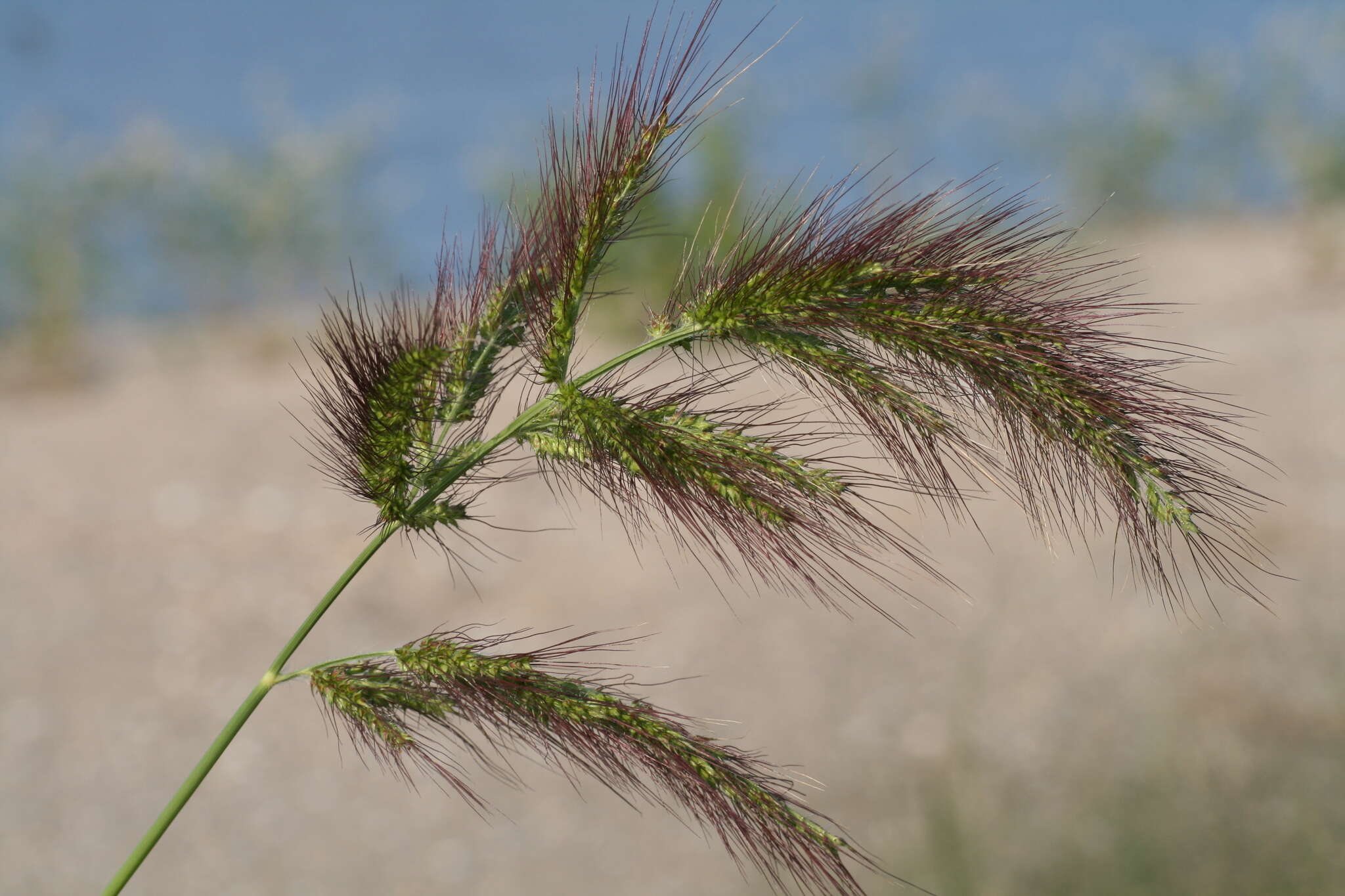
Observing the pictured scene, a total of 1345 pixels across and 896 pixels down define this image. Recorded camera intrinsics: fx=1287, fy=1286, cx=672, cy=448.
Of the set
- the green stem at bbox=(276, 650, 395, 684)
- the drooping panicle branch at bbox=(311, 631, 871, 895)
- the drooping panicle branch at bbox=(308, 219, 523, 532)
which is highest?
the drooping panicle branch at bbox=(308, 219, 523, 532)

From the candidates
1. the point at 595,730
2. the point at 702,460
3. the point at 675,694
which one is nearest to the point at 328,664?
the point at 595,730

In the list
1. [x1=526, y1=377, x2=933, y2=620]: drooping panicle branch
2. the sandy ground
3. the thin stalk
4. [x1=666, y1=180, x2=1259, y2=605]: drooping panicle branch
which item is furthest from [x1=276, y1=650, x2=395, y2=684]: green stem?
the sandy ground

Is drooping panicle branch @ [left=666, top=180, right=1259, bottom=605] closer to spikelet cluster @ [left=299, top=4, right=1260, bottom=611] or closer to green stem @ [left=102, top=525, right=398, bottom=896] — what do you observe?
spikelet cluster @ [left=299, top=4, right=1260, bottom=611]

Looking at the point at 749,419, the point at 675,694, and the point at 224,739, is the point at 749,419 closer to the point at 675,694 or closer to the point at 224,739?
the point at 224,739

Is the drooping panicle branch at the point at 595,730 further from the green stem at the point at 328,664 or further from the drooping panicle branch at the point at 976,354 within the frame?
the drooping panicle branch at the point at 976,354

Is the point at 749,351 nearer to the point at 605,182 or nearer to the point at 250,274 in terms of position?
the point at 605,182

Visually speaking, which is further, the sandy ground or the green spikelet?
the sandy ground
